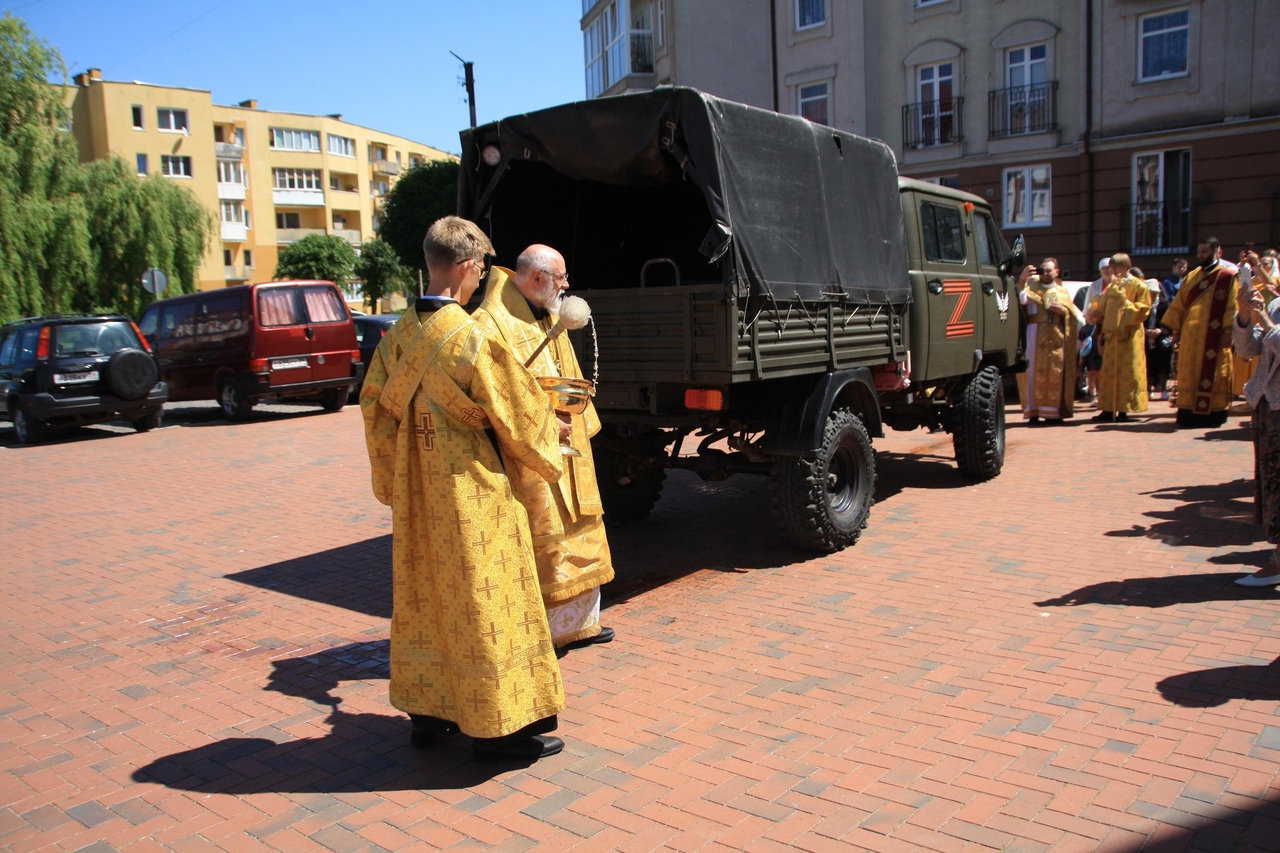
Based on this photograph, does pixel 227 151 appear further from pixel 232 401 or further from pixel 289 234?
pixel 232 401

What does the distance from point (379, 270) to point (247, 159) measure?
15.2m

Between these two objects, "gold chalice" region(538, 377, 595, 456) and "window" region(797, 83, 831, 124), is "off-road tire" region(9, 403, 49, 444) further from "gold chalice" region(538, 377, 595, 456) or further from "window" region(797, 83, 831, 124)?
"window" region(797, 83, 831, 124)

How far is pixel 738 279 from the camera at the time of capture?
219 inches

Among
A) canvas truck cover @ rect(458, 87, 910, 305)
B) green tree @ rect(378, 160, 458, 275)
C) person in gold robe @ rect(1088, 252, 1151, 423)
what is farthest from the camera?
green tree @ rect(378, 160, 458, 275)

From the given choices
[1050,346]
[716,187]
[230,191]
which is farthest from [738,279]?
[230,191]

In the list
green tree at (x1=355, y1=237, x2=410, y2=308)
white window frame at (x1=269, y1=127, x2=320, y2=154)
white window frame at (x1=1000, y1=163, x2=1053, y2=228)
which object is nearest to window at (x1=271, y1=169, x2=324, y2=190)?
white window frame at (x1=269, y1=127, x2=320, y2=154)

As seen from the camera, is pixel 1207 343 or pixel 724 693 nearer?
pixel 724 693

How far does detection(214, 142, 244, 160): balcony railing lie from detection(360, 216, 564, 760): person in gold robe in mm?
70024

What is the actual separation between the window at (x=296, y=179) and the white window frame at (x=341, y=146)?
95.8 inches

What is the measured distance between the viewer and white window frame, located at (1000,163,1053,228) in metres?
25.5

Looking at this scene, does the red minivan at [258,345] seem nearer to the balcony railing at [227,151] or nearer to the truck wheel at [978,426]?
the truck wheel at [978,426]

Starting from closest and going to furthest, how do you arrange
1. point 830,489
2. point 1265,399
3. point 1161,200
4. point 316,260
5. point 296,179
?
point 1265,399
point 830,489
point 1161,200
point 316,260
point 296,179

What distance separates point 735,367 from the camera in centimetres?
552

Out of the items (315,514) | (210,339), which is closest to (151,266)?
(210,339)
